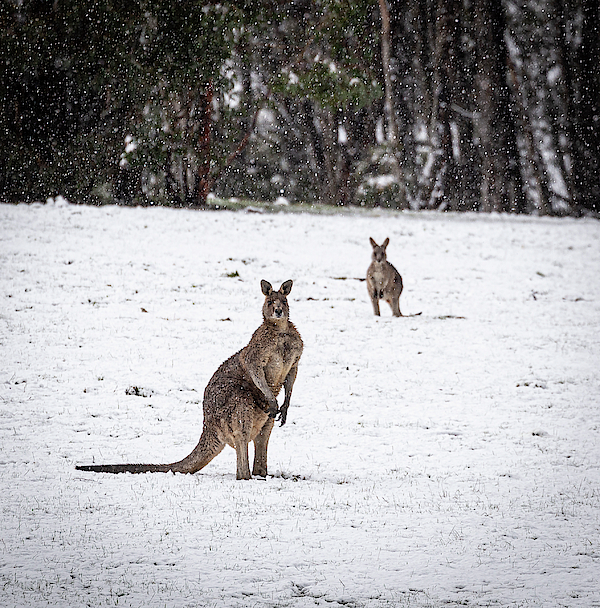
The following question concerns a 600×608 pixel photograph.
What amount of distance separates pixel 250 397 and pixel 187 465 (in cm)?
79

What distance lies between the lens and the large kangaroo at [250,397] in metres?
6.38

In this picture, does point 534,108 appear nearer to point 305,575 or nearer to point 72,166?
point 72,166

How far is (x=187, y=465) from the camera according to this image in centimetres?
664

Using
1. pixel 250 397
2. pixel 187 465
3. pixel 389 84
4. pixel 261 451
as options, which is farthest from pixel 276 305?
pixel 389 84

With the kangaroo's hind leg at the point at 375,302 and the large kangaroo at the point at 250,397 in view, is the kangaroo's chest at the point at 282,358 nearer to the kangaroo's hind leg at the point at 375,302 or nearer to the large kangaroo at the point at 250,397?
the large kangaroo at the point at 250,397

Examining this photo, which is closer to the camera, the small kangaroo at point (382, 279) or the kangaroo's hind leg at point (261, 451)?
the kangaroo's hind leg at point (261, 451)

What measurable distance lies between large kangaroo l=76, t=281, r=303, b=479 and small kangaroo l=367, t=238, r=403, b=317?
22.3ft

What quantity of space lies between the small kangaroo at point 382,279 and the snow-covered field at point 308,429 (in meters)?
0.42

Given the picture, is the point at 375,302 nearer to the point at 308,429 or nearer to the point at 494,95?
the point at 308,429

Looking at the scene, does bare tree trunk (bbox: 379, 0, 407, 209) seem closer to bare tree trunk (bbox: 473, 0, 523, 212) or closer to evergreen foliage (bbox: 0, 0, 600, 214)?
evergreen foliage (bbox: 0, 0, 600, 214)

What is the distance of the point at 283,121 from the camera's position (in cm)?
3653

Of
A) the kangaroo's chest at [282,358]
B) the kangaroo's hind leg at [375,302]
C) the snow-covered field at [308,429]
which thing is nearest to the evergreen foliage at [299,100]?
the snow-covered field at [308,429]

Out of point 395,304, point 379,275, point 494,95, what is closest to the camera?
point 379,275

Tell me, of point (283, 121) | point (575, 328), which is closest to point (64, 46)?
point (283, 121)
